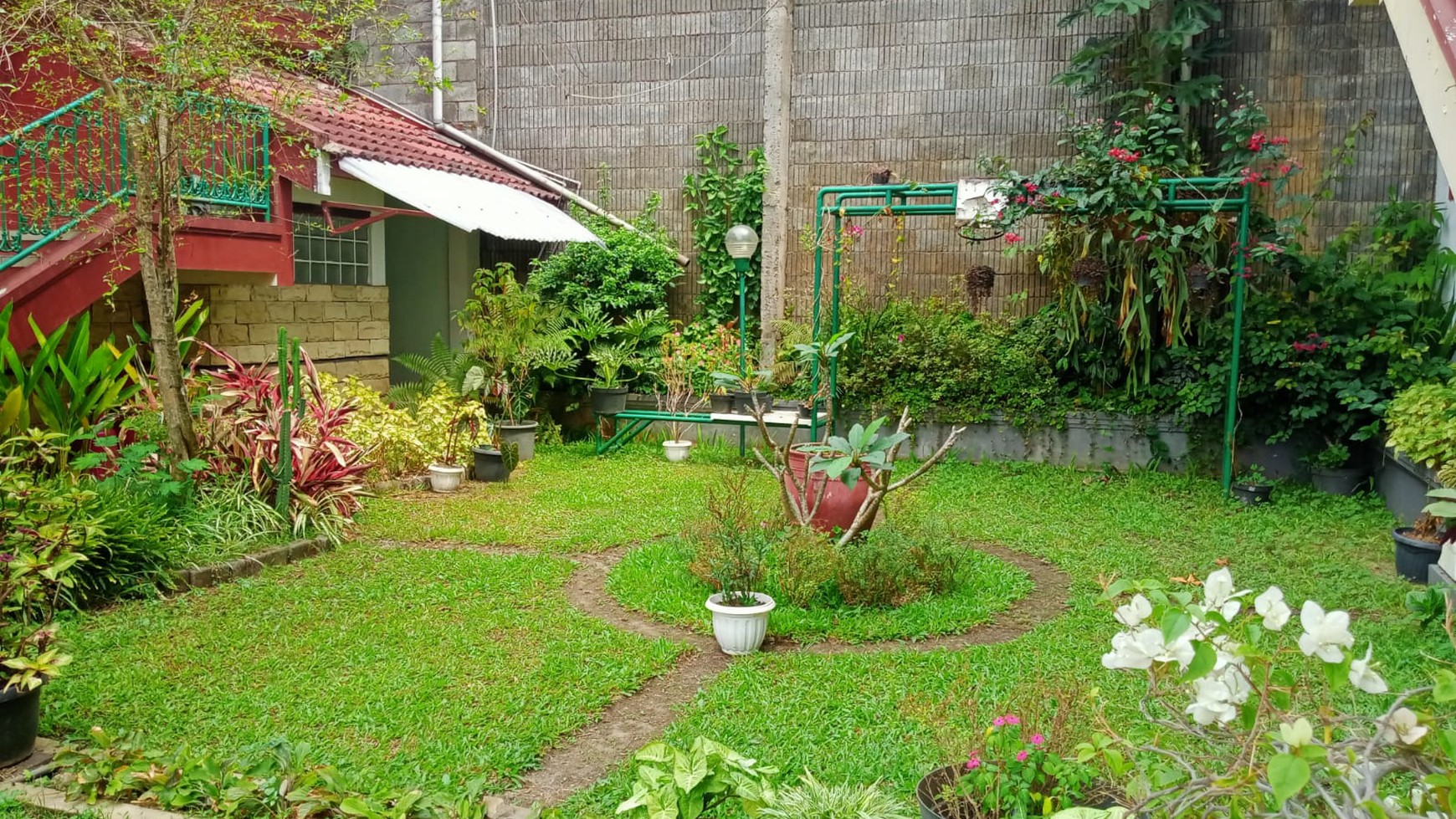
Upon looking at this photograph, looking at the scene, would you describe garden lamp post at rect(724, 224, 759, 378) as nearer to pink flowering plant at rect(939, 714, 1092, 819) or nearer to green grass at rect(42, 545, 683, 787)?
green grass at rect(42, 545, 683, 787)

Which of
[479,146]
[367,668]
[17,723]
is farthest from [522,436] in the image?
[17,723]

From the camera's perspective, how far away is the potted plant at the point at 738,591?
4.84 m

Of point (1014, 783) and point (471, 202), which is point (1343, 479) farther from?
point (471, 202)

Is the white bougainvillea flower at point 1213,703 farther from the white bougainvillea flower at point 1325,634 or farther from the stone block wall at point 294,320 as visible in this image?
the stone block wall at point 294,320

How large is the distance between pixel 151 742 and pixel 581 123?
358 inches

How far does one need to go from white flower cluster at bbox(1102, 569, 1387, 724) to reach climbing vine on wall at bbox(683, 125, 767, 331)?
9.16m

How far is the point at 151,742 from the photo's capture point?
3.79m

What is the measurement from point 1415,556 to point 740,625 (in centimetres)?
394

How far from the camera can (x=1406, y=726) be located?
175 cm

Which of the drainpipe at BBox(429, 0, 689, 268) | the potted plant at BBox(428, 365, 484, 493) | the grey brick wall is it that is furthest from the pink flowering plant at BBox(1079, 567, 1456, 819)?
the drainpipe at BBox(429, 0, 689, 268)

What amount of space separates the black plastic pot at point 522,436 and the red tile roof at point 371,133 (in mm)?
2531

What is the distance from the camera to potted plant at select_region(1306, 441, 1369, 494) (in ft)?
27.3

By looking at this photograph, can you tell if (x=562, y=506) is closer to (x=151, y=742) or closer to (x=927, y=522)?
(x=927, y=522)

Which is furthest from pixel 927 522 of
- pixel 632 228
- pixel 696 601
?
pixel 632 228
